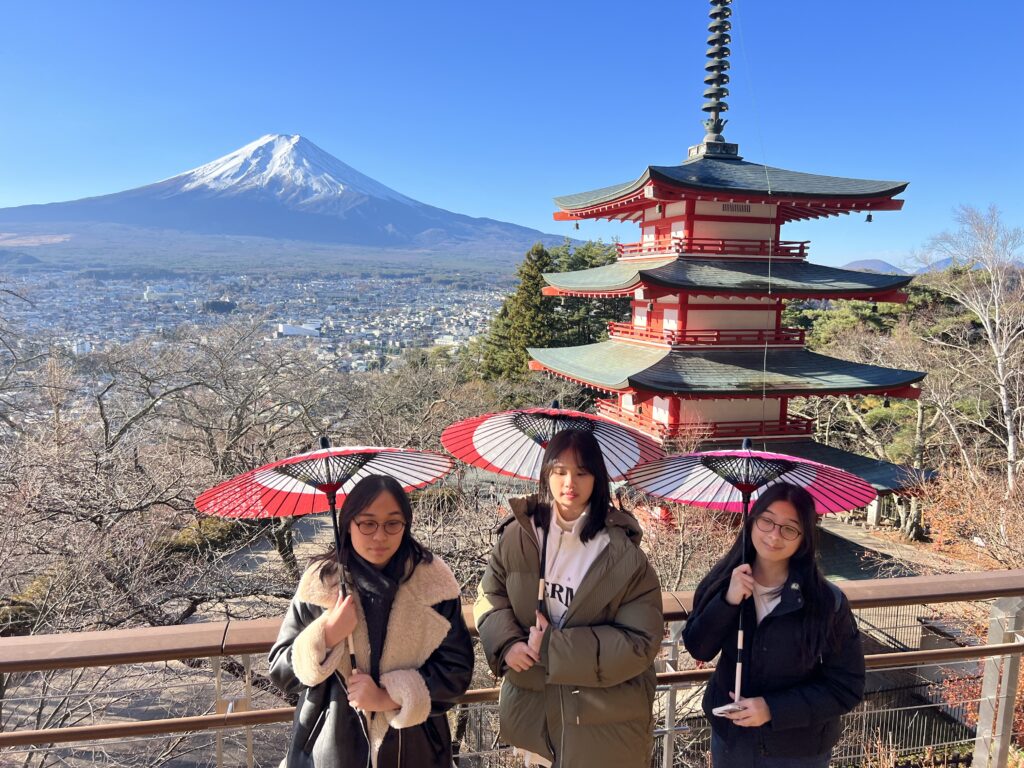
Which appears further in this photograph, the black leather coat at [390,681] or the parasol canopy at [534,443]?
the parasol canopy at [534,443]

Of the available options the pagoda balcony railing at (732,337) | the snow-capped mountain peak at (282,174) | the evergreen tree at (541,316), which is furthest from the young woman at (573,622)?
the snow-capped mountain peak at (282,174)

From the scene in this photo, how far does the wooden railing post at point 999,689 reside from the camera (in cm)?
237

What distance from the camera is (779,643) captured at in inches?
73.0

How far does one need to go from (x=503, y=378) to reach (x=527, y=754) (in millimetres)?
21703

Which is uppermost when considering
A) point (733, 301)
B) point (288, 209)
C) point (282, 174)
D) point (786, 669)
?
point (282, 174)

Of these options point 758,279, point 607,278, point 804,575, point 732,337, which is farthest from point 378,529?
point 607,278

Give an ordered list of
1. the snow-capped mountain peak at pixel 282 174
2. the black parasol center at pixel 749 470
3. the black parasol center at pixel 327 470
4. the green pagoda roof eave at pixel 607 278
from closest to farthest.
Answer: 1. the black parasol center at pixel 327 470
2. the black parasol center at pixel 749 470
3. the green pagoda roof eave at pixel 607 278
4. the snow-capped mountain peak at pixel 282 174

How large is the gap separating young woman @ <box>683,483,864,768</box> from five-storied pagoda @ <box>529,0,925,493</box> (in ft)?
27.4

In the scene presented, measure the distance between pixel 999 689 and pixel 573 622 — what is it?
6.42ft

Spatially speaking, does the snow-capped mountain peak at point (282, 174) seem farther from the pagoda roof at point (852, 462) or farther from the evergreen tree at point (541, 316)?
the pagoda roof at point (852, 462)

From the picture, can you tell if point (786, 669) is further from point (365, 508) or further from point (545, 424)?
point (365, 508)

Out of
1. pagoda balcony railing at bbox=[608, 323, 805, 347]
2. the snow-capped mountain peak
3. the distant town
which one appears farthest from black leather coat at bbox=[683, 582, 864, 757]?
the snow-capped mountain peak

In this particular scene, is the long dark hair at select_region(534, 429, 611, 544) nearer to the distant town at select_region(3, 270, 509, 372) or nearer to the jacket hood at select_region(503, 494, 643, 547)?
the jacket hood at select_region(503, 494, 643, 547)

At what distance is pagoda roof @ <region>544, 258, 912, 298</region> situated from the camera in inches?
407
